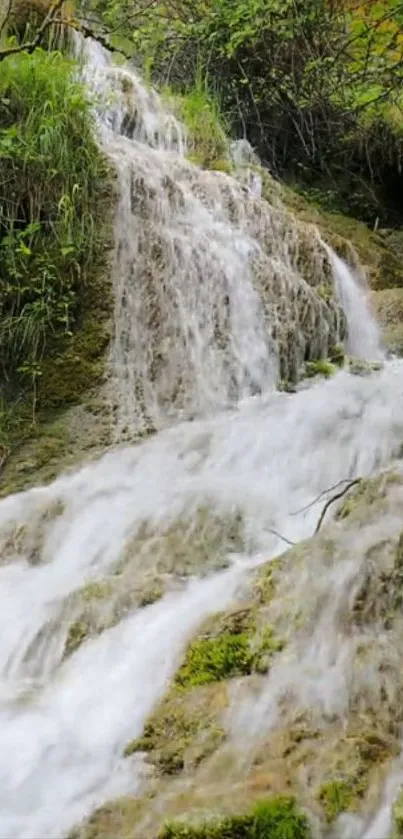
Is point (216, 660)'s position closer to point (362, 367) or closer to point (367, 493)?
point (367, 493)

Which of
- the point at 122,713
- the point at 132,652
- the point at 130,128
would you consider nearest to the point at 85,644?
the point at 132,652

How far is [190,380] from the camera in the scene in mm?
4836

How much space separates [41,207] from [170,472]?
2017 millimetres

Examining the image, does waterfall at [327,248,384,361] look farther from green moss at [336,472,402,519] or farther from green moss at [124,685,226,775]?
green moss at [124,685,226,775]

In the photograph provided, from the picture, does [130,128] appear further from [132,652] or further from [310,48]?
[132,652]

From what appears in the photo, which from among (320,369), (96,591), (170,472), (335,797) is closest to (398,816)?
(335,797)

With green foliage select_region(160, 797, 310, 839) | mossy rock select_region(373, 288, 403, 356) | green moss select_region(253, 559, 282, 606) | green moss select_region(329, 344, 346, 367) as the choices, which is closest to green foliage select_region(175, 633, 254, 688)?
green moss select_region(253, 559, 282, 606)

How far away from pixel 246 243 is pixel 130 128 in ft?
6.31

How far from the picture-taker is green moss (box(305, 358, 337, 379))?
17.1 feet

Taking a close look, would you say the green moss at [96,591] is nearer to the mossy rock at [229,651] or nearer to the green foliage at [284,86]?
the mossy rock at [229,651]

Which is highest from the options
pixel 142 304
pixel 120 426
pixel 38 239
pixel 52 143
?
pixel 52 143

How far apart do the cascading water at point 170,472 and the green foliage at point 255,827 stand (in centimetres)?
30

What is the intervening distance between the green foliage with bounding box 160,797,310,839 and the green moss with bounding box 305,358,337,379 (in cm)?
364

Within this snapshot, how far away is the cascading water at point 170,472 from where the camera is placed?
2217mm
